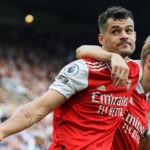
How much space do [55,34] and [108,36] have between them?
1529cm

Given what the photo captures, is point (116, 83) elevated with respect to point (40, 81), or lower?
elevated

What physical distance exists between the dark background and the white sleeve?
13.2m

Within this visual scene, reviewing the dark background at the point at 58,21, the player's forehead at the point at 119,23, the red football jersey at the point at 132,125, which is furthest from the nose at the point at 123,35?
the dark background at the point at 58,21

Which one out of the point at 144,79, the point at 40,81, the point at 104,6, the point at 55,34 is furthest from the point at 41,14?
the point at 144,79

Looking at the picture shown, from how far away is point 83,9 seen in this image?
18.0 metres

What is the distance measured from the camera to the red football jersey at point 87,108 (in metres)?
3.47

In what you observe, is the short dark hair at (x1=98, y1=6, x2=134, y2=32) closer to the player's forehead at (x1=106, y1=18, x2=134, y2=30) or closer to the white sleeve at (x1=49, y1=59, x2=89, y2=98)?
the player's forehead at (x1=106, y1=18, x2=134, y2=30)

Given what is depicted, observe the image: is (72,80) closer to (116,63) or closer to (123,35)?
(116,63)

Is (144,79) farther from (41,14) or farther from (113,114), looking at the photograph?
(41,14)

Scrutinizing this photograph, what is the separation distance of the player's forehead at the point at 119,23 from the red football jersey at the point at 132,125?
0.47m

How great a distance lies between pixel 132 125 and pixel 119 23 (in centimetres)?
76

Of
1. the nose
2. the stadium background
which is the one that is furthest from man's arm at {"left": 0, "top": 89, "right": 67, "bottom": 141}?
the stadium background

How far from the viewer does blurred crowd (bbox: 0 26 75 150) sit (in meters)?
10.9

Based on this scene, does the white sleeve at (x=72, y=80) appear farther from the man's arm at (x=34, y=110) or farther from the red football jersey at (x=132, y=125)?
the red football jersey at (x=132, y=125)
